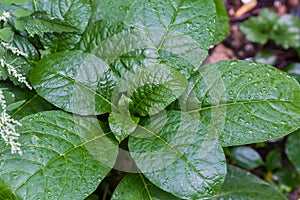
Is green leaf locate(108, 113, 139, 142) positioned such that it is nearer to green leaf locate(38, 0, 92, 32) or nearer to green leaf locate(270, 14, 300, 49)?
green leaf locate(38, 0, 92, 32)

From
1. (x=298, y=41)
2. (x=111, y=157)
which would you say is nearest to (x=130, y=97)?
(x=111, y=157)

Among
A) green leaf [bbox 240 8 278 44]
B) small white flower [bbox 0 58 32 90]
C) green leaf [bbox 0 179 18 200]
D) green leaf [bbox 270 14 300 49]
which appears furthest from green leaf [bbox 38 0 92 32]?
green leaf [bbox 270 14 300 49]

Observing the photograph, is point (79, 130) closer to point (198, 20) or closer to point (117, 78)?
point (117, 78)

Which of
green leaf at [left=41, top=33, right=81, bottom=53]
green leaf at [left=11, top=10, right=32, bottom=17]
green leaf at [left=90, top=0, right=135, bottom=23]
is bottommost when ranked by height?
green leaf at [left=41, top=33, right=81, bottom=53]

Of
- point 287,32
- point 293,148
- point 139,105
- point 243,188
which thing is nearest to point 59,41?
point 139,105

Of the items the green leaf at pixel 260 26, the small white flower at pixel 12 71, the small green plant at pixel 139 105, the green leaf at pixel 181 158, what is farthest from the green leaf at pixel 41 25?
the green leaf at pixel 260 26

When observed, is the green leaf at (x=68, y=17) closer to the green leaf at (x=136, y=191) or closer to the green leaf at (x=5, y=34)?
the green leaf at (x=5, y=34)

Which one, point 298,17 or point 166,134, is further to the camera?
point 298,17
